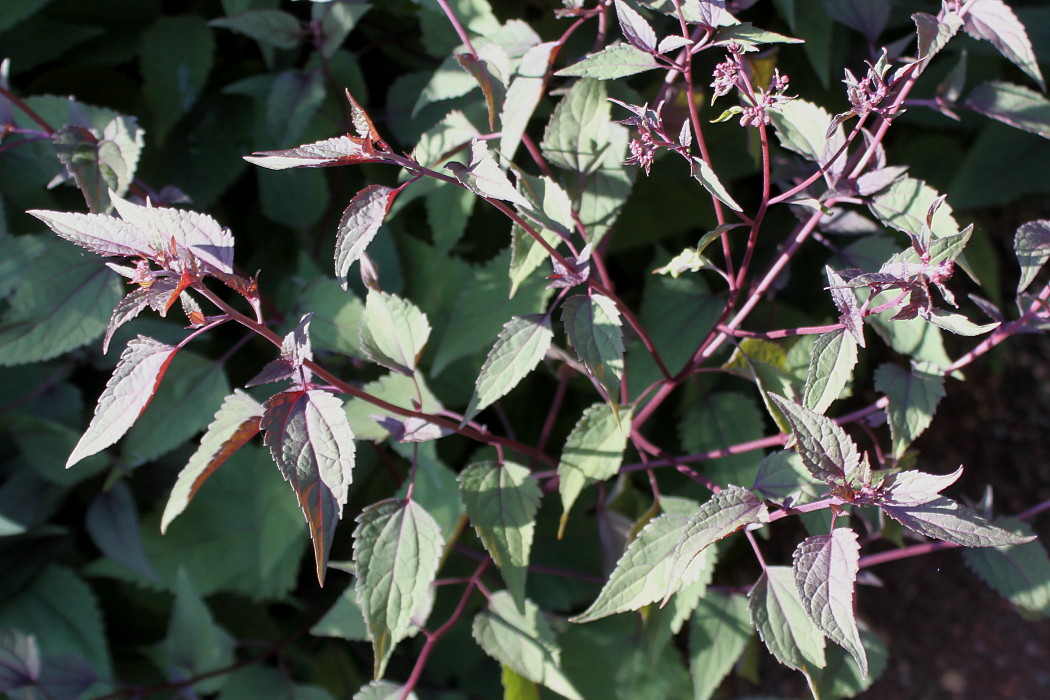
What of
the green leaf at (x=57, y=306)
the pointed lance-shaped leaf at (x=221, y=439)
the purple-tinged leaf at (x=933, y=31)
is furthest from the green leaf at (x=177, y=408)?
the purple-tinged leaf at (x=933, y=31)

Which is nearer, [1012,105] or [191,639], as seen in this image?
[1012,105]

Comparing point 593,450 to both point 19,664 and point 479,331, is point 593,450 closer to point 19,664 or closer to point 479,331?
point 479,331

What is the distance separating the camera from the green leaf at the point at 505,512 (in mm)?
831

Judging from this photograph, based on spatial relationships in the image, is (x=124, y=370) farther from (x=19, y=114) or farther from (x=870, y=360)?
(x=870, y=360)

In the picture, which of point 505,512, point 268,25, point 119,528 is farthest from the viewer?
point 119,528

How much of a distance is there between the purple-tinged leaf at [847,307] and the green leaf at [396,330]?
0.40 meters

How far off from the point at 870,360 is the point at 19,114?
1764 millimetres

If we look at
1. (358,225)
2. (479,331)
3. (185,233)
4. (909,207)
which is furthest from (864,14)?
(185,233)

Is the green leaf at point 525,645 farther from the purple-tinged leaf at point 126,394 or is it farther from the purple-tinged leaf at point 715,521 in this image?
the purple-tinged leaf at point 126,394

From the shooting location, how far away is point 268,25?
109cm

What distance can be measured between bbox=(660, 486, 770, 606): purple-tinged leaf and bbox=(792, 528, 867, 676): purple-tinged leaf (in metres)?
0.05

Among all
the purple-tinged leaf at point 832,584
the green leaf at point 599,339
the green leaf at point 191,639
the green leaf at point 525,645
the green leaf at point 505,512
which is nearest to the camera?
the purple-tinged leaf at point 832,584

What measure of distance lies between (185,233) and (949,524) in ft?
2.15

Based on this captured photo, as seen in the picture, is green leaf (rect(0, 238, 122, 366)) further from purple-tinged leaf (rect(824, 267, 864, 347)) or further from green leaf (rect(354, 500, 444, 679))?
purple-tinged leaf (rect(824, 267, 864, 347))
